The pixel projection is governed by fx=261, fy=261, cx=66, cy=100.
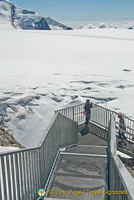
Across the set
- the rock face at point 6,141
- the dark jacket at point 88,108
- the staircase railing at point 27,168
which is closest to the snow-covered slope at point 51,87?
the rock face at point 6,141

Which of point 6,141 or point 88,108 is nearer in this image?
point 6,141

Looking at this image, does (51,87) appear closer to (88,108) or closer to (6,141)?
(88,108)

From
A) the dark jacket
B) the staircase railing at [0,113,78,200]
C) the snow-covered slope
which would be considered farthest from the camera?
the snow-covered slope

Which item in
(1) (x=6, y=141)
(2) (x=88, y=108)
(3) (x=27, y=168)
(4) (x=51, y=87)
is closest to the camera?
(3) (x=27, y=168)

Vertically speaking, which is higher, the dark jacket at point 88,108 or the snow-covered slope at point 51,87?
the dark jacket at point 88,108

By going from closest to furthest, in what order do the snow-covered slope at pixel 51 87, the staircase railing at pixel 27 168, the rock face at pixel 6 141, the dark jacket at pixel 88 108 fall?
1. the staircase railing at pixel 27 168
2. the rock face at pixel 6 141
3. the dark jacket at pixel 88 108
4. the snow-covered slope at pixel 51 87

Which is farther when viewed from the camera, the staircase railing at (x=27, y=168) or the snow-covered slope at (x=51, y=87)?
the snow-covered slope at (x=51, y=87)

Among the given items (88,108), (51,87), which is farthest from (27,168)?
(51,87)

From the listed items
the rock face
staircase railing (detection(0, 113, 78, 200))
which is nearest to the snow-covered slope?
the rock face

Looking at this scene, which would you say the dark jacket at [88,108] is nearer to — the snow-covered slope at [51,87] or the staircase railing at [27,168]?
the staircase railing at [27,168]

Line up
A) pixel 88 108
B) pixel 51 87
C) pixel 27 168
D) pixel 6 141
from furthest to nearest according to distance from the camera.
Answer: pixel 51 87 < pixel 88 108 < pixel 6 141 < pixel 27 168

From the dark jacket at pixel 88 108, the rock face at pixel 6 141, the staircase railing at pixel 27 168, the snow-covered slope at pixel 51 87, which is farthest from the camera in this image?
the snow-covered slope at pixel 51 87

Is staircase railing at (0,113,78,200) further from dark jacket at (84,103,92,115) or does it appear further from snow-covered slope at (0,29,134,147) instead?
snow-covered slope at (0,29,134,147)

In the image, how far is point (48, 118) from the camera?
20016 millimetres
